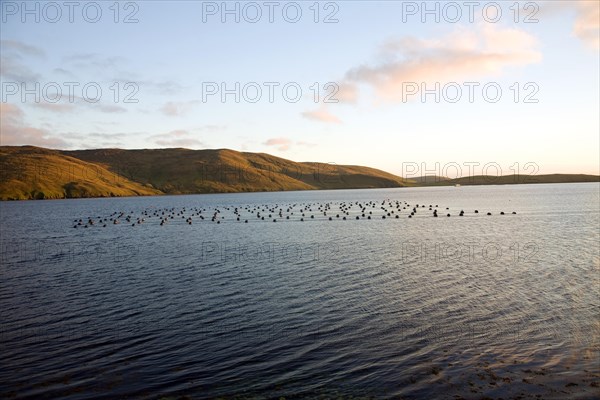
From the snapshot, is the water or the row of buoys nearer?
the water

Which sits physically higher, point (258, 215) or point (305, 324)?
point (258, 215)

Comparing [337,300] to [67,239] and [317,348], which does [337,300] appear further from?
[67,239]

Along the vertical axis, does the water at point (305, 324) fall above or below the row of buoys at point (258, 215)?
below

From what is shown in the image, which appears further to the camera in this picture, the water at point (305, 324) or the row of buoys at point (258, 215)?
A: the row of buoys at point (258, 215)

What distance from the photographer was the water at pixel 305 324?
1576cm

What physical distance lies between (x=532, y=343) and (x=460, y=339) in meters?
2.97

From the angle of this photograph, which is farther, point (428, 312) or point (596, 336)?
point (428, 312)

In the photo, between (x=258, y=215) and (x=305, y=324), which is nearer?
(x=305, y=324)

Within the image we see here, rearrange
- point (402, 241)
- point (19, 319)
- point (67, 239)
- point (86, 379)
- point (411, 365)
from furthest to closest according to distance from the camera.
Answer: point (67, 239) < point (402, 241) < point (19, 319) < point (411, 365) < point (86, 379)

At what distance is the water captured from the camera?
1576cm

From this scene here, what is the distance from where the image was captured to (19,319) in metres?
24.1

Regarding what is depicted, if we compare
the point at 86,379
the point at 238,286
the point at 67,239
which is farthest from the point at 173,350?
the point at 67,239

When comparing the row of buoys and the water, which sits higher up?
the row of buoys

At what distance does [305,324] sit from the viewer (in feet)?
74.0
